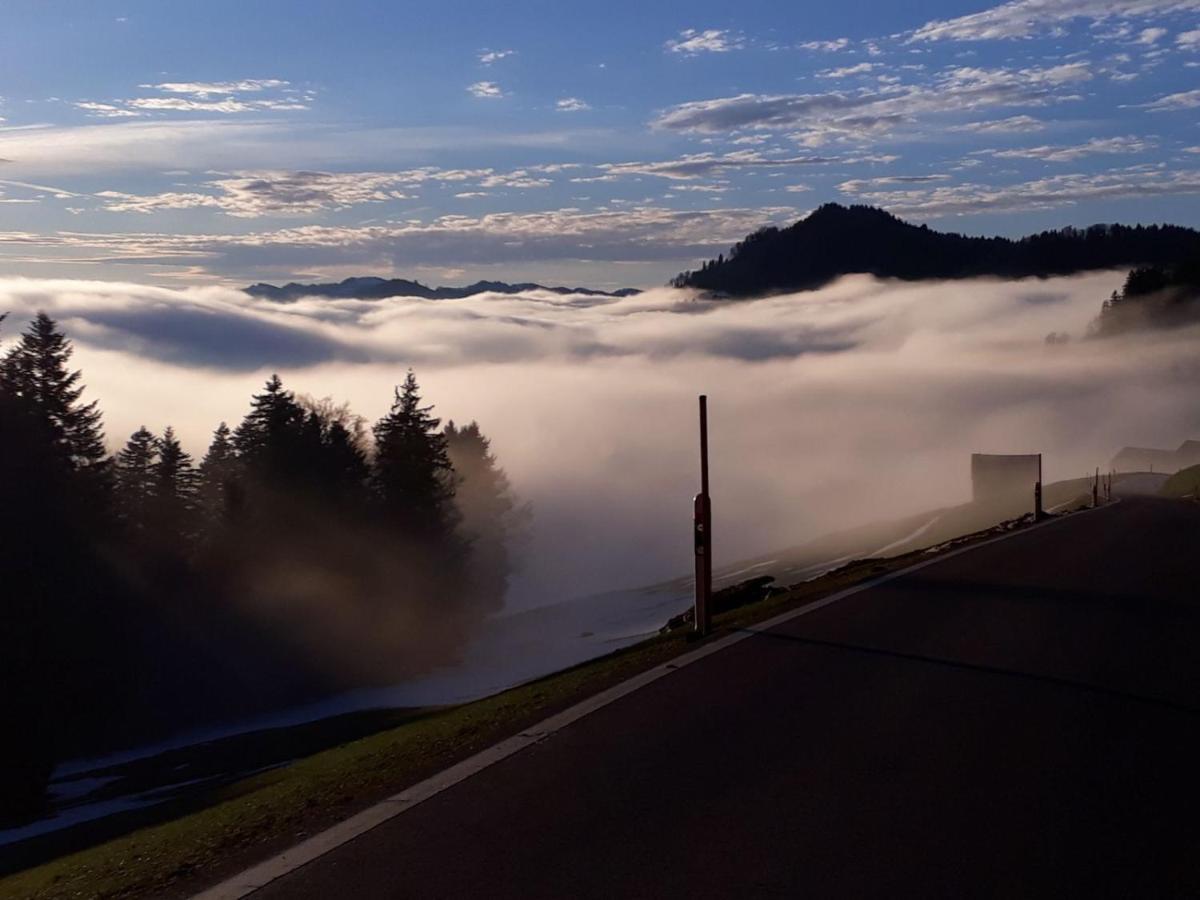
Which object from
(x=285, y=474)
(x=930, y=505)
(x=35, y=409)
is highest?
(x=35, y=409)

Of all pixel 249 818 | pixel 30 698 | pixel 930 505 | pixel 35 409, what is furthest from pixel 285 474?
pixel 930 505

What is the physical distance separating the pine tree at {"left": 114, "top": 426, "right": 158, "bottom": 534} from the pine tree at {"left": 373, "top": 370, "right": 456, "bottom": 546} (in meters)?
12.9

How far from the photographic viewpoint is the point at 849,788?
7.36m

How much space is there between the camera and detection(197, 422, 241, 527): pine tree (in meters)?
62.9

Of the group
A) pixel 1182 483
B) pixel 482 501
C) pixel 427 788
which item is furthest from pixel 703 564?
pixel 482 501

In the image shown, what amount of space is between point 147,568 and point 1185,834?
51.1 meters

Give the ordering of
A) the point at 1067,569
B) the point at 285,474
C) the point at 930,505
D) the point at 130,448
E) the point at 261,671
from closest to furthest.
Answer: the point at 1067,569, the point at 261,671, the point at 285,474, the point at 130,448, the point at 930,505

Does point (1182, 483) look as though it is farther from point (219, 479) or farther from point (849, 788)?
point (849, 788)

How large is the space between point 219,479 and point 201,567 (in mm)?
24997

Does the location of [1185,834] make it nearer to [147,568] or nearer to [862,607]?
[862,607]

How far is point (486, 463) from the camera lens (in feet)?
368

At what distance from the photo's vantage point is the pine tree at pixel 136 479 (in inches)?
2377

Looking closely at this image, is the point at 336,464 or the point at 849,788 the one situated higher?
the point at 849,788

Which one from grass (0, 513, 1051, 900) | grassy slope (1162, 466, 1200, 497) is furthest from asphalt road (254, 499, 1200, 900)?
grassy slope (1162, 466, 1200, 497)
